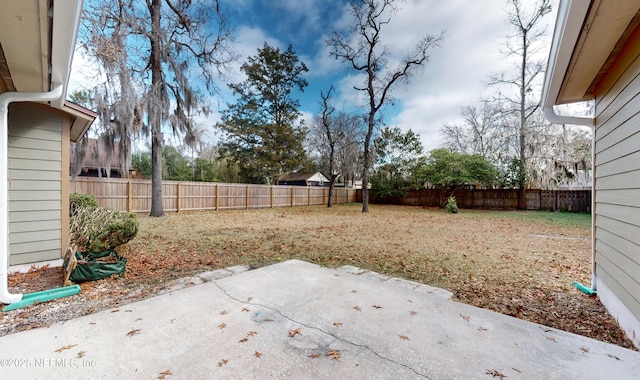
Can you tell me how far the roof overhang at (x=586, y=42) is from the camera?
1.64 meters

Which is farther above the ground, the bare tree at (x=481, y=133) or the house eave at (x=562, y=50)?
the bare tree at (x=481, y=133)

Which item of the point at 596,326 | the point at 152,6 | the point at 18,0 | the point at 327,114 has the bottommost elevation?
the point at 596,326

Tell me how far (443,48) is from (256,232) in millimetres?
11656

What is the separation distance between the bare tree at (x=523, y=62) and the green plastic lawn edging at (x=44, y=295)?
55.7 feet

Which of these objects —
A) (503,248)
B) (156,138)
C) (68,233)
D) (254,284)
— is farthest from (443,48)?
(68,233)

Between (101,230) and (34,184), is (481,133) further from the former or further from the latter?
(34,184)

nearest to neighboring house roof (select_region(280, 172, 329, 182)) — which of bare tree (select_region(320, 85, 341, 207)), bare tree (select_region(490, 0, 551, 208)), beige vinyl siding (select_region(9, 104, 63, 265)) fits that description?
bare tree (select_region(320, 85, 341, 207))

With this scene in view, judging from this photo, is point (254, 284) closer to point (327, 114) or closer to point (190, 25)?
point (190, 25)

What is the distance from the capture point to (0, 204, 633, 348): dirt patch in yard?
2438 mm

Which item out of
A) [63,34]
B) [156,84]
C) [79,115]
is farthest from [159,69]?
[63,34]

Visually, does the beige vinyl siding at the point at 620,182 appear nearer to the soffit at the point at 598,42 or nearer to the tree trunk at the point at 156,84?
the soffit at the point at 598,42

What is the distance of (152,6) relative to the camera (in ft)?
25.7

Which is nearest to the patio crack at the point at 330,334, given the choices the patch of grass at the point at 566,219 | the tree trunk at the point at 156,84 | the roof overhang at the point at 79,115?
the roof overhang at the point at 79,115

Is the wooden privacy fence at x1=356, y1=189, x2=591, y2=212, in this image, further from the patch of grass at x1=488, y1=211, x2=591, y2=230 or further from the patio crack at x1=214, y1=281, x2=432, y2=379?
the patio crack at x1=214, y1=281, x2=432, y2=379
